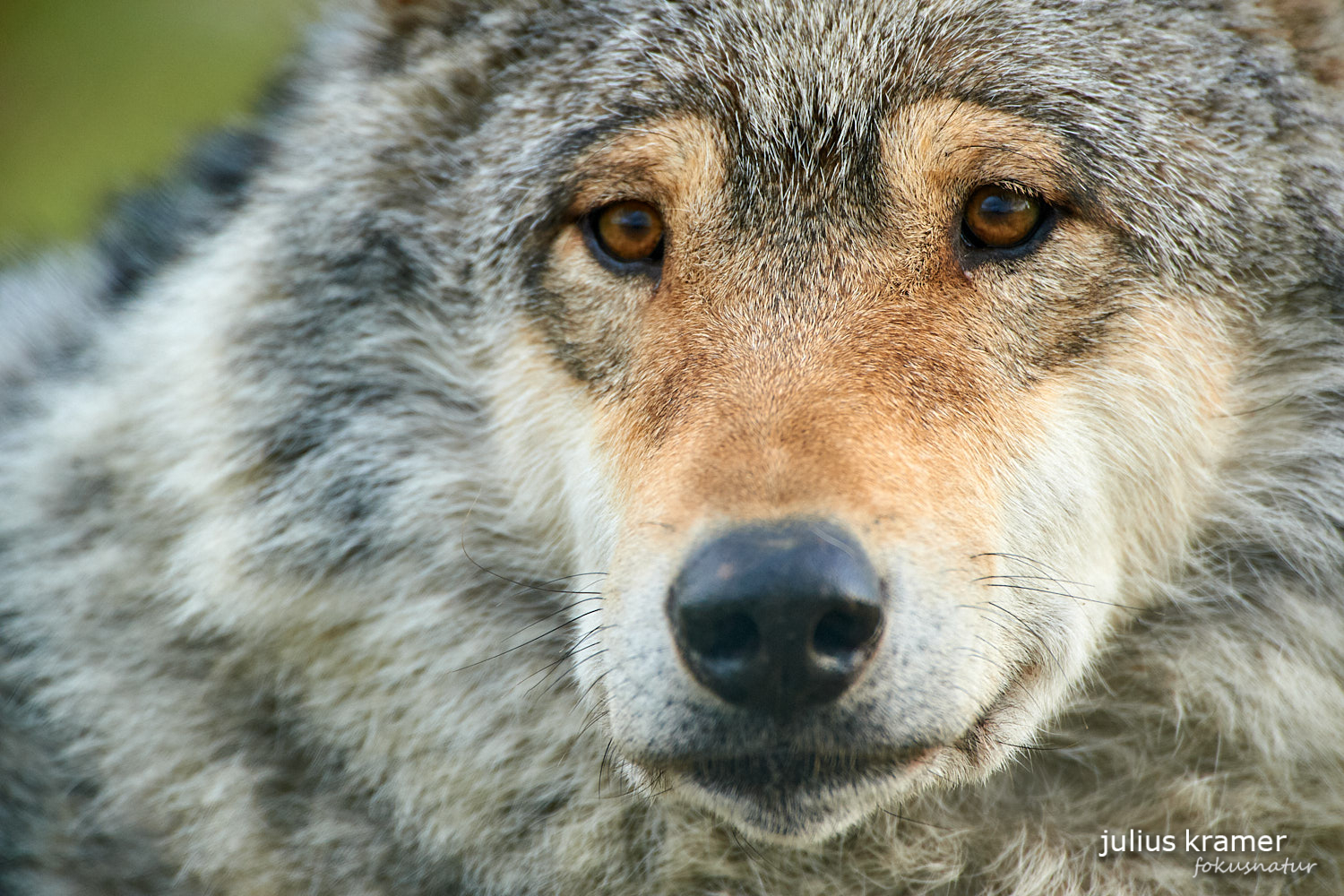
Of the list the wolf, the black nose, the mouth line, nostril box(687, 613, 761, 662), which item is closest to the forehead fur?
the wolf

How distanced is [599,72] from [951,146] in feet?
3.43

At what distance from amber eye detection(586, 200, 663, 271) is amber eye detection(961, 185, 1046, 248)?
2.75ft

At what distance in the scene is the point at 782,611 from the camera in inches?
93.9

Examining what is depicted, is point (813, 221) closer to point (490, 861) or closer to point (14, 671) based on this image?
point (490, 861)

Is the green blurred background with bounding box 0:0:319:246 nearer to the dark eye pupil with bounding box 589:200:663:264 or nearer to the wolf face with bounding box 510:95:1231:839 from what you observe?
the dark eye pupil with bounding box 589:200:663:264

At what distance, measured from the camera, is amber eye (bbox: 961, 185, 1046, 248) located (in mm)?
3074

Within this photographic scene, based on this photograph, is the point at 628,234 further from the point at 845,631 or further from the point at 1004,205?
the point at 845,631

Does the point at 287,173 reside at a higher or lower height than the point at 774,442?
higher

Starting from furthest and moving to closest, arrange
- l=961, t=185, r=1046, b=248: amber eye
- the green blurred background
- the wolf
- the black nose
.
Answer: the green blurred background, l=961, t=185, r=1046, b=248: amber eye, the wolf, the black nose

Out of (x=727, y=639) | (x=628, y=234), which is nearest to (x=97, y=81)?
(x=628, y=234)

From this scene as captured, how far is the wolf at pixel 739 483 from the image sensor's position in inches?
105

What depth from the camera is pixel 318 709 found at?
351 centimetres

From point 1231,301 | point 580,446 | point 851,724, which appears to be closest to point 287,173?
point 580,446

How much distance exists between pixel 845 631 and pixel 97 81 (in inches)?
499
